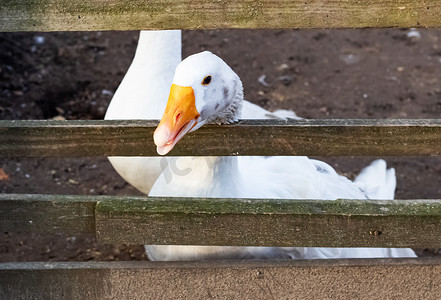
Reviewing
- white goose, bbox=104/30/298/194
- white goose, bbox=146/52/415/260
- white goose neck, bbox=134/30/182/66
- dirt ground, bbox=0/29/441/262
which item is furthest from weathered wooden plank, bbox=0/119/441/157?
dirt ground, bbox=0/29/441/262

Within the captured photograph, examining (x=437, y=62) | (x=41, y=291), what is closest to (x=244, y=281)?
(x=41, y=291)

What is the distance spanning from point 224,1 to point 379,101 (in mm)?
3647

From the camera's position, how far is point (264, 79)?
19.1 feet

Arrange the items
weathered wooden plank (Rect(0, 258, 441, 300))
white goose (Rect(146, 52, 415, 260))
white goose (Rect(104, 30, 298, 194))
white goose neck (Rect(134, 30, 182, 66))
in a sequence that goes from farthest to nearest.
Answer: white goose neck (Rect(134, 30, 182, 66))
white goose (Rect(104, 30, 298, 194))
weathered wooden plank (Rect(0, 258, 441, 300))
white goose (Rect(146, 52, 415, 260))

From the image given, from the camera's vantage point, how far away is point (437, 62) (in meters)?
6.07

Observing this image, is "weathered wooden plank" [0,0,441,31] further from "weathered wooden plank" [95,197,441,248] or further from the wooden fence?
"weathered wooden plank" [95,197,441,248]

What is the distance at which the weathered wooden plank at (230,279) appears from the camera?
8.28ft

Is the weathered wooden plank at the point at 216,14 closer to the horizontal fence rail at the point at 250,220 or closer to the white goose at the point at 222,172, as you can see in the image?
the white goose at the point at 222,172

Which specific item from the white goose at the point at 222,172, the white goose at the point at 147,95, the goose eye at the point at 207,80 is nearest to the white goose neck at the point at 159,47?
the white goose at the point at 147,95

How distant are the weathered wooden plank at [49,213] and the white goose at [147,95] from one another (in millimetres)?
1125

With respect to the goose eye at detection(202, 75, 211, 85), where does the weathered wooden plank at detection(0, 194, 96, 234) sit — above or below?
below

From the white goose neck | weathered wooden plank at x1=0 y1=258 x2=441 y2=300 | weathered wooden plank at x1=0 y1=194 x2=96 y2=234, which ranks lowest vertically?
weathered wooden plank at x1=0 y1=258 x2=441 y2=300

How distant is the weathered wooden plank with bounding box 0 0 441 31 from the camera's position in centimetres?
214

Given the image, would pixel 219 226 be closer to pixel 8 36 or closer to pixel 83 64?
pixel 83 64
